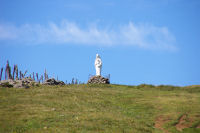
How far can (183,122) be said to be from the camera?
2627 centimetres

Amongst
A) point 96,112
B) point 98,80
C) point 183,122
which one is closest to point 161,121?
point 183,122

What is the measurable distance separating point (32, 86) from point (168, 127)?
25.6m

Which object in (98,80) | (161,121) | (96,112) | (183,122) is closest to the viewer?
(183,122)

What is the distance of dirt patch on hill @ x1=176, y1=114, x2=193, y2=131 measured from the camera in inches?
998

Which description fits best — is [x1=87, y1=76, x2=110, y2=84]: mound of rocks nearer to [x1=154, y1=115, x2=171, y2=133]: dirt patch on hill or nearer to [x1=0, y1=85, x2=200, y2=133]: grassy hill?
[x1=0, y1=85, x2=200, y2=133]: grassy hill

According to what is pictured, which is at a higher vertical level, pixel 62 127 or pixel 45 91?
pixel 45 91

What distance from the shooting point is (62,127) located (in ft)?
75.2

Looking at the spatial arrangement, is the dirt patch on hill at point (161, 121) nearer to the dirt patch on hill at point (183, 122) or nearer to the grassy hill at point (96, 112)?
the grassy hill at point (96, 112)

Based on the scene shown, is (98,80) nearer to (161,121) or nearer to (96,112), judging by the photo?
(96,112)

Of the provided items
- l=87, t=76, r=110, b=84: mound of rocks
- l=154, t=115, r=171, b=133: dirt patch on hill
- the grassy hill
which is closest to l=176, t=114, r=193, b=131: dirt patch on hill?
the grassy hill

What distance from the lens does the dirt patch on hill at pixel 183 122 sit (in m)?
25.3

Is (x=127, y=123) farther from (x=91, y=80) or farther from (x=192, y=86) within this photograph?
(x=91, y=80)

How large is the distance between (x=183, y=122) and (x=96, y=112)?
806cm

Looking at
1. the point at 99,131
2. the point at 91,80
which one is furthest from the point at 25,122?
the point at 91,80
